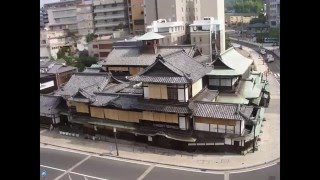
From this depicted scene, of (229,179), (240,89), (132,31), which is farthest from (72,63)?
(229,179)

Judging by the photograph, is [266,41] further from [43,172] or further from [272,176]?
[43,172]

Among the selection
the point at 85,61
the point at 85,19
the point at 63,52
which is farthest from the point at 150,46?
the point at 85,19

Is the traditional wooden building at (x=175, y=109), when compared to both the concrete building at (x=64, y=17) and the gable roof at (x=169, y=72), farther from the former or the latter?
the concrete building at (x=64, y=17)

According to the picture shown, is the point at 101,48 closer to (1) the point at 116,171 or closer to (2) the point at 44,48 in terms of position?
(2) the point at 44,48

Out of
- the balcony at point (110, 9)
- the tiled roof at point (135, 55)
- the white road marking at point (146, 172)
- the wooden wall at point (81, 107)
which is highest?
the balcony at point (110, 9)

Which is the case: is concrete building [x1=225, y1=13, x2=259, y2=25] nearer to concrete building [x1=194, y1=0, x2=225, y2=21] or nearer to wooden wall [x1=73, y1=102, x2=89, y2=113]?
concrete building [x1=194, y1=0, x2=225, y2=21]

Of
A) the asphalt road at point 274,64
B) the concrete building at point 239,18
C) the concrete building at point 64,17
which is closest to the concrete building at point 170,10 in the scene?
the asphalt road at point 274,64

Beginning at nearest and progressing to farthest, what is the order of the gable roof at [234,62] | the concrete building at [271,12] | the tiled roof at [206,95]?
the tiled roof at [206,95] < the gable roof at [234,62] < the concrete building at [271,12]
